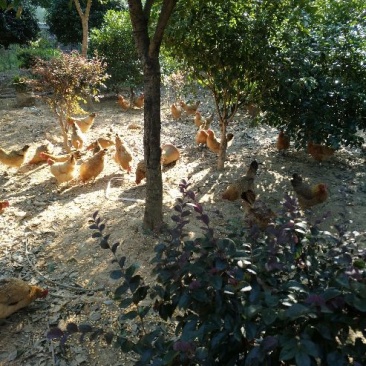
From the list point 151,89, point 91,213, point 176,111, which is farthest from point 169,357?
point 176,111

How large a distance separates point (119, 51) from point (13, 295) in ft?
31.8

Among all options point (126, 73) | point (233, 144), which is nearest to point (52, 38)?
point (126, 73)

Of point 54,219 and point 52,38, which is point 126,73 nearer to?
point 54,219

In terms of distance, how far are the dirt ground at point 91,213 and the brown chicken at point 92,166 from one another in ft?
0.76

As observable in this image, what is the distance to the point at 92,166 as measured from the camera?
5.61 meters

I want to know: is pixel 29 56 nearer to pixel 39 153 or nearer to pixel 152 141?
pixel 39 153

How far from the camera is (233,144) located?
801cm

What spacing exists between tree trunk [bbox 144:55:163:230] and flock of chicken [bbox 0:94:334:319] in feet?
3.44

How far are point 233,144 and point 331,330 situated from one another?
7.05m

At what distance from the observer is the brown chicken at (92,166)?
561 cm

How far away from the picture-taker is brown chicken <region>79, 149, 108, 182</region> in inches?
221

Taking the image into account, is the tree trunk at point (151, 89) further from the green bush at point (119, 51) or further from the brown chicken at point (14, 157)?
the green bush at point (119, 51)

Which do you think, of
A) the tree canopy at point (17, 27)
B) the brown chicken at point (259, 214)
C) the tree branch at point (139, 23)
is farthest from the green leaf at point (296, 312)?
the tree canopy at point (17, 27)

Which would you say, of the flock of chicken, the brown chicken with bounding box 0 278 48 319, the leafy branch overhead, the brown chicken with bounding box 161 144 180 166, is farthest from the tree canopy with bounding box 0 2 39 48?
the brown chicken with bounding box 0 278 48 319
